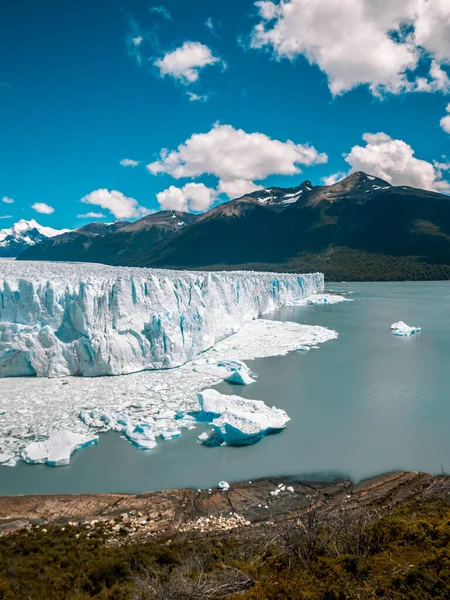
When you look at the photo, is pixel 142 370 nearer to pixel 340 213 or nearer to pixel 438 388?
pixel 438 388

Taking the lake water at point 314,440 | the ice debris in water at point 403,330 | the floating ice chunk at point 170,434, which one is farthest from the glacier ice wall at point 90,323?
the ice debris in water at point 403,330

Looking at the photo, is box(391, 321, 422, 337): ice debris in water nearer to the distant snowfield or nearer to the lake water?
the distant snowfield

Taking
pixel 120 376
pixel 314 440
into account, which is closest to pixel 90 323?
pixel 120 376

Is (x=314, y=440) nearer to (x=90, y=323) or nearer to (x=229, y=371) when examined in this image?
(x=229, y=371)

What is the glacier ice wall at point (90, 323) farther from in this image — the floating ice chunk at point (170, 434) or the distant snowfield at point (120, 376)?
the floating ice chunk at point (170, 434)

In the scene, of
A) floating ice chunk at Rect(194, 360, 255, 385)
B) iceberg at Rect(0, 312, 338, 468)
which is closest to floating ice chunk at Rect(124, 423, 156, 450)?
iceberg at Rect(0, 312, 338, 468)

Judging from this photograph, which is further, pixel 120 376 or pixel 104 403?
pixel 120 376
